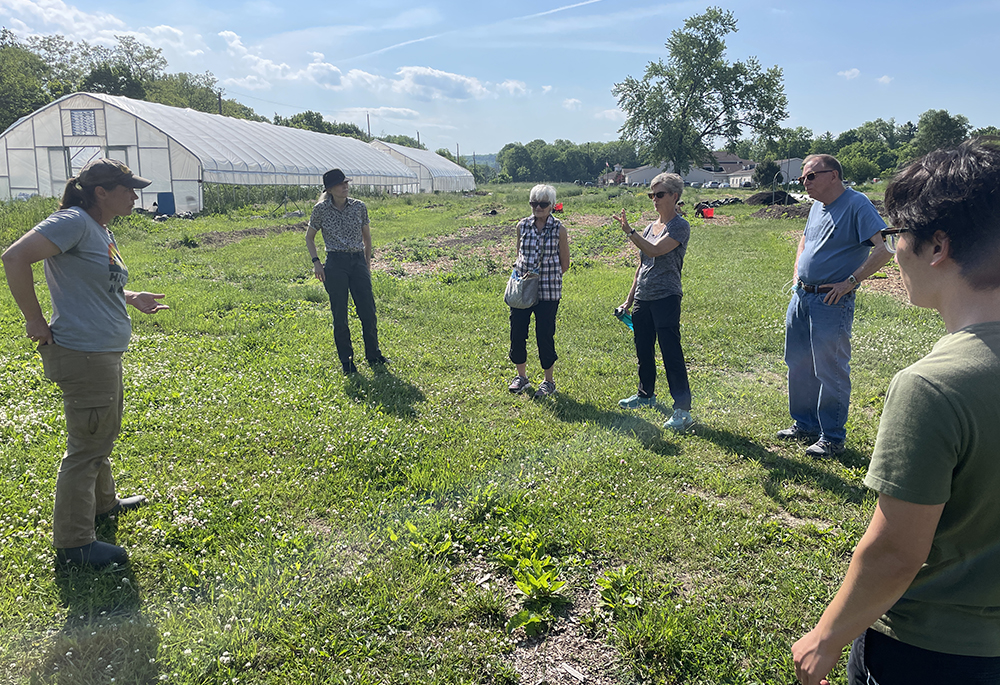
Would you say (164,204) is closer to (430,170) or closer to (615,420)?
(615,420)

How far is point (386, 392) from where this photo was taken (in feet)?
21.8

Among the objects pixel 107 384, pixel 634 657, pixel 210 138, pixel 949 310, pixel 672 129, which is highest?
pixel 672 129

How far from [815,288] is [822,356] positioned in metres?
0.56

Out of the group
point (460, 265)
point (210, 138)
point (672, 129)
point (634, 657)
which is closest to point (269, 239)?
point (460, 265)

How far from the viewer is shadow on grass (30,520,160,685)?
9.37ft

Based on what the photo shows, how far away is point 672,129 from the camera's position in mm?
61812

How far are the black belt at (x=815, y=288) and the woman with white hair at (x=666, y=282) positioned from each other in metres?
1.01

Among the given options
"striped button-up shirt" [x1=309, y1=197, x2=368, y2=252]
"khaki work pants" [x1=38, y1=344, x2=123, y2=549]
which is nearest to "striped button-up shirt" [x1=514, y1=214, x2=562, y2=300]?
"striped button-up shirt" [x1=309, y1=197, x2=368, y2=252]

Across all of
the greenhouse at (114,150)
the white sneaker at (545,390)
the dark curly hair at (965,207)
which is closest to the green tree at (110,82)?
the greenhouse at (114,150)

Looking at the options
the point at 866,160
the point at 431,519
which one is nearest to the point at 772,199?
the point at 431,519

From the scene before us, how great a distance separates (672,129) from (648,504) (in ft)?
210

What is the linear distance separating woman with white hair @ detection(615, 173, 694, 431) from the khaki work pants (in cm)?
410

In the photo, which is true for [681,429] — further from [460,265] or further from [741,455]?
[460,265]

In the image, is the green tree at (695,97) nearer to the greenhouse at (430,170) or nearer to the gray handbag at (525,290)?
the greenhouse at (430,170)
